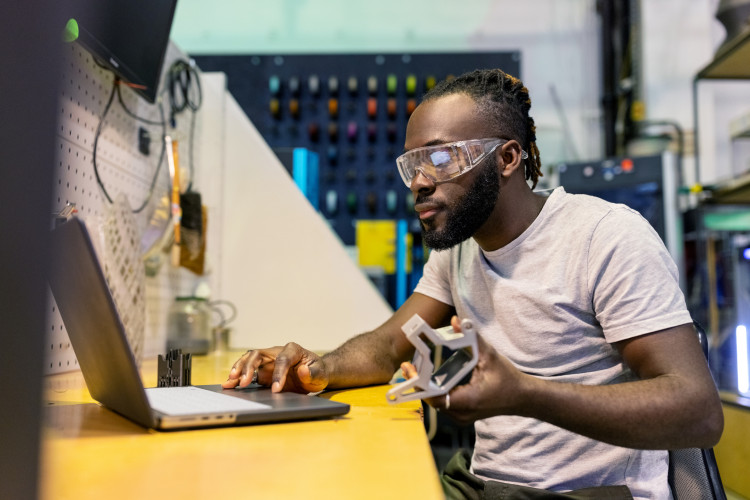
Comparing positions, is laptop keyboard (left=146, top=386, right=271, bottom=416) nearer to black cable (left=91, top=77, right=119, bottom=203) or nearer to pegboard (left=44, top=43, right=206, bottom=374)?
pegboard (left=44, top=43, right=206, bottom=374)

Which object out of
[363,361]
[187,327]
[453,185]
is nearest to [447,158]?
[453,185]

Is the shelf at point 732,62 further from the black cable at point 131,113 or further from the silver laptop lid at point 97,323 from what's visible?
the silver laptop lid at point 97,323

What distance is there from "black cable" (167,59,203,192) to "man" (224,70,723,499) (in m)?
1.24

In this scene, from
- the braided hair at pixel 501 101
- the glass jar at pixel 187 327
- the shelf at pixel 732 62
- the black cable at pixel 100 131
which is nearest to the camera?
the braided hair at pixel 501 101

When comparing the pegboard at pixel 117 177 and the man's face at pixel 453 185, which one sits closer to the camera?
the man's face at pixel 453 185

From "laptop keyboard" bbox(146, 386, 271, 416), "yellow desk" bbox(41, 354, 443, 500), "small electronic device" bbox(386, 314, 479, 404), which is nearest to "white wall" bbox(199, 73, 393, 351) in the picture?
"laptop keyboard" bbox(146, 386, 271, 416)

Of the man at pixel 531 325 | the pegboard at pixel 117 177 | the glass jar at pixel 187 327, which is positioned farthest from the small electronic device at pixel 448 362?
the glass jar at pixel 187 327

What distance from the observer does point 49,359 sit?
217mm

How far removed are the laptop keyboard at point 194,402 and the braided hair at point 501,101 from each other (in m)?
0.75

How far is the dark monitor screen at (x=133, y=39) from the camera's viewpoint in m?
1.55

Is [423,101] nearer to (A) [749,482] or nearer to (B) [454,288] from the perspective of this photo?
(B) [454,288]

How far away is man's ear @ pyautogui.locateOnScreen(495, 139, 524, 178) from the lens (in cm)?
138

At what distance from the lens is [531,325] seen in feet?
4.04

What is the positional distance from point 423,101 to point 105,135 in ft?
2.92
